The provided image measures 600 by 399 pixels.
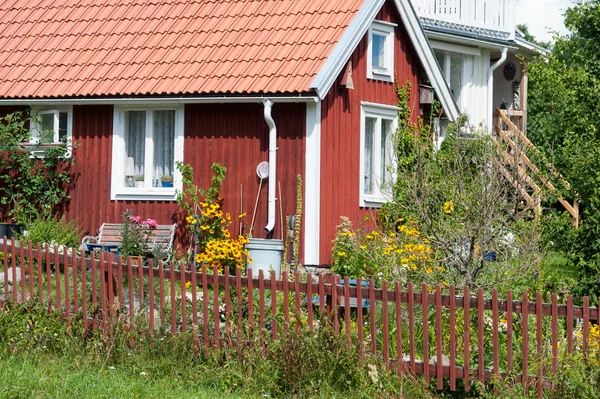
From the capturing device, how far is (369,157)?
18078 millimetres

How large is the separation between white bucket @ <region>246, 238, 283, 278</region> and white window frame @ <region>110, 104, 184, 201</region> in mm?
2207

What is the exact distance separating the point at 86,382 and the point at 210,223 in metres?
7.73

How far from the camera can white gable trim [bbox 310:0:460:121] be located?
16016 millimetres

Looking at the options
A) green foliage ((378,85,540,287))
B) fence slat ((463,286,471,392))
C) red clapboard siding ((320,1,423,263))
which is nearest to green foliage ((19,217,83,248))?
red clapboard siding ((320,1,423,263))

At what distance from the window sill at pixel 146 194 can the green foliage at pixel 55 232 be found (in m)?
0.90

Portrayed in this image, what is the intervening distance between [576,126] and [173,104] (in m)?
6.89

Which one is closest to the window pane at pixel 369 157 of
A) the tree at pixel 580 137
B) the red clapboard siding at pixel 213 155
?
the red clapboard siding at pixel 213 155

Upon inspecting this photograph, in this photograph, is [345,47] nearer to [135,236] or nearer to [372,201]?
[372,201]

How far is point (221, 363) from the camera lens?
10023 millimetres

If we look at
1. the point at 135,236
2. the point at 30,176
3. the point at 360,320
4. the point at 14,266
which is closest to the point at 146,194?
the point at 135,236

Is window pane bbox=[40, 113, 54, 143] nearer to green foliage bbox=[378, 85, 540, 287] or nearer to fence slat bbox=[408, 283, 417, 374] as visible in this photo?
green foliage bbox=[378, 85, 540, 287]

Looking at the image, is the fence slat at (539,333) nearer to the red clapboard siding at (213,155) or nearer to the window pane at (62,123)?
the red clapboard siding at (213,155)

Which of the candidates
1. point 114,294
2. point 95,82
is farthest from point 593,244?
point 95,82

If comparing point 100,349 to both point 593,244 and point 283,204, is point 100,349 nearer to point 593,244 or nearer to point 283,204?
point 593,244
